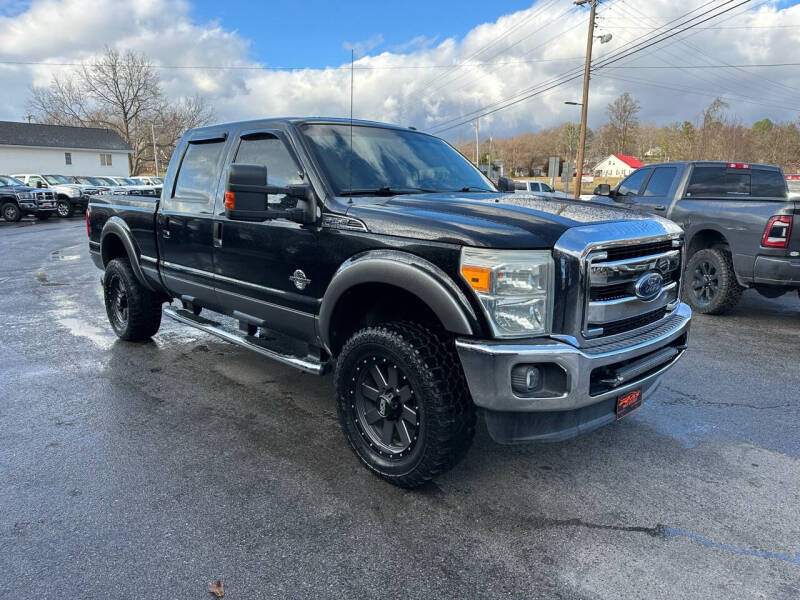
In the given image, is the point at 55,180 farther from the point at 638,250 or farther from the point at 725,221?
the point at 638,250

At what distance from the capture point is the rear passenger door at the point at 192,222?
4324 mm

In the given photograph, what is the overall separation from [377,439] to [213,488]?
909mm

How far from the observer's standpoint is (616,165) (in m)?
110

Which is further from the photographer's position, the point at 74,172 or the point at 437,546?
the point at 74,172

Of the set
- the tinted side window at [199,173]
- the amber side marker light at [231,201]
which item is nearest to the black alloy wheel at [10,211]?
the tinted side window at [199,173]

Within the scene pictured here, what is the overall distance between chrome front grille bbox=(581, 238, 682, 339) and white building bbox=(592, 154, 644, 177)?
101 m

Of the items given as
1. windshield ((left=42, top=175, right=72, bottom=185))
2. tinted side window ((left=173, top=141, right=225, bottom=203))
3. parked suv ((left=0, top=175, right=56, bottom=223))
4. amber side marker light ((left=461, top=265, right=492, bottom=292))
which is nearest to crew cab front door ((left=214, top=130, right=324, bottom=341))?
tinted side window ((left=173, top=141, right=225, bottom=203))

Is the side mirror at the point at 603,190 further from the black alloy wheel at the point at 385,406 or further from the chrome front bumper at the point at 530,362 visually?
the black alloy wheel at the point at 385,406

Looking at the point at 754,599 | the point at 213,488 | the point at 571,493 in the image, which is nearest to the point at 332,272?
the point at 213,488

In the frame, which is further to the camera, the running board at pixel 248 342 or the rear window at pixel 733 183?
the rear window at pixel 733 183

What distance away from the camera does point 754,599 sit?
2.23 metres

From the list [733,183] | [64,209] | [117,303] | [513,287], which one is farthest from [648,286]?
[64,209]

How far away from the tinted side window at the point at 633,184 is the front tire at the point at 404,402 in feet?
22.7

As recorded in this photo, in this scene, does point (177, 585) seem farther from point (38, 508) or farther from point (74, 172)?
point (74, 172)
